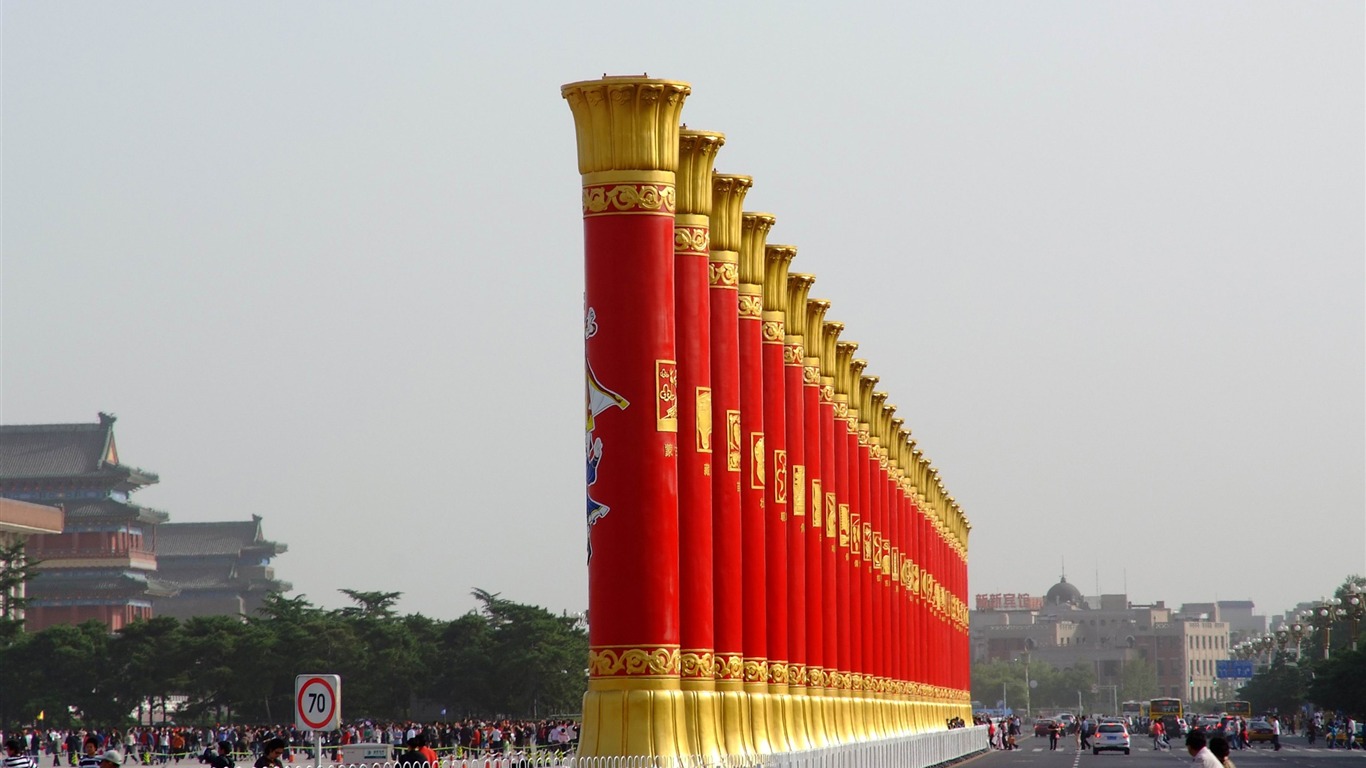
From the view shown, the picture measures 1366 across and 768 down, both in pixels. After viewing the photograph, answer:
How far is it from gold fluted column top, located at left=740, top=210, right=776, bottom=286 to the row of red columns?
0.04 m

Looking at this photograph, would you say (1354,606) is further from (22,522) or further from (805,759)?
(805,759)

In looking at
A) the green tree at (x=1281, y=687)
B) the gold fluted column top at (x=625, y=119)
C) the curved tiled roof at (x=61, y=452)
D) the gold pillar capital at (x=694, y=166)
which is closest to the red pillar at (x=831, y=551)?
the gold pillar capital at (x=694, y=166)

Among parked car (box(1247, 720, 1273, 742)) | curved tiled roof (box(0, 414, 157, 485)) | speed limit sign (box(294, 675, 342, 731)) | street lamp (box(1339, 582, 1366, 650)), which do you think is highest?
curved tiled roof (box(0, 414, 157, 485))

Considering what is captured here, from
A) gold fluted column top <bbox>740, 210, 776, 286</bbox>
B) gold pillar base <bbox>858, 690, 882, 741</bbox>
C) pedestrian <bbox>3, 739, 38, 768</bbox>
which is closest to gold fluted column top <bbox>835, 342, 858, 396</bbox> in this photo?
gold pillar base <bbox>858, 690, 882, 741</bbox>

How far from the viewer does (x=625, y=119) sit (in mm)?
28469

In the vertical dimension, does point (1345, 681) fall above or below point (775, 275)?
below

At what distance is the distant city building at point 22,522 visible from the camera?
127125 mm

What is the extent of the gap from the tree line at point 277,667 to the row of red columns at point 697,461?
47424mm

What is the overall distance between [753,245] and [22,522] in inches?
4016

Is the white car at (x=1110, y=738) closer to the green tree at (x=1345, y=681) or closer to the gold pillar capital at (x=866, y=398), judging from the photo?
the green tree at (x=1345, y=681)

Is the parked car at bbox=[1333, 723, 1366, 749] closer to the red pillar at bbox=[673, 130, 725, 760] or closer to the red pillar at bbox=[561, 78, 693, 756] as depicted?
the red pillar at bbox=[673, 130, 725, 760]

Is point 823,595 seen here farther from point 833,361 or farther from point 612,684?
point 612,684

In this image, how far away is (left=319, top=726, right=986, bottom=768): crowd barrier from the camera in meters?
26.0

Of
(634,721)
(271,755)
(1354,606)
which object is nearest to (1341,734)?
(1354,606)
